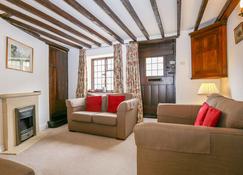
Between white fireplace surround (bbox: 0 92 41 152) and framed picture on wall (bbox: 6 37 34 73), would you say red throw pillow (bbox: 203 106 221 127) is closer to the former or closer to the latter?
white fireplace surround (bbox: 0 92 41 152)

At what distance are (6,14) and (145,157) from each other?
334cm

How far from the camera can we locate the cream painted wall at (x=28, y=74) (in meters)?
2.86

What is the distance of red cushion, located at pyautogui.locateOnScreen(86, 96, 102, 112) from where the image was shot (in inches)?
150

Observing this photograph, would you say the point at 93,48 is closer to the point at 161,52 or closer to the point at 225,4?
the point at 161,52

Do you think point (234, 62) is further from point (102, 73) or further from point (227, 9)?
point (102, 73)

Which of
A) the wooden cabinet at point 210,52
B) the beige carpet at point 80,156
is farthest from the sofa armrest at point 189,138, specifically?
the wooden cabinet at point 210,52

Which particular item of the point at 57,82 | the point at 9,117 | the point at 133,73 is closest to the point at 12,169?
the point at 9,117

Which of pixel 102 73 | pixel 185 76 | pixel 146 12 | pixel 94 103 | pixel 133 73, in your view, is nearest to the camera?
pixel 146 12

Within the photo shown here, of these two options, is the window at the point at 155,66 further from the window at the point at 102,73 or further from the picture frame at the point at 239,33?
the picture frame at the point at 239,33

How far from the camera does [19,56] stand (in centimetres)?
324

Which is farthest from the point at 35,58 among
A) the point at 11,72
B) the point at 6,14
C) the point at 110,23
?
the point at 110,23

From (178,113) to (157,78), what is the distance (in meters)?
2.04

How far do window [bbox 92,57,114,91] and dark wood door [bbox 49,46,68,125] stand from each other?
981mm

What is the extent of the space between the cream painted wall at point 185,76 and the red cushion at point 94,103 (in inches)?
83.0
